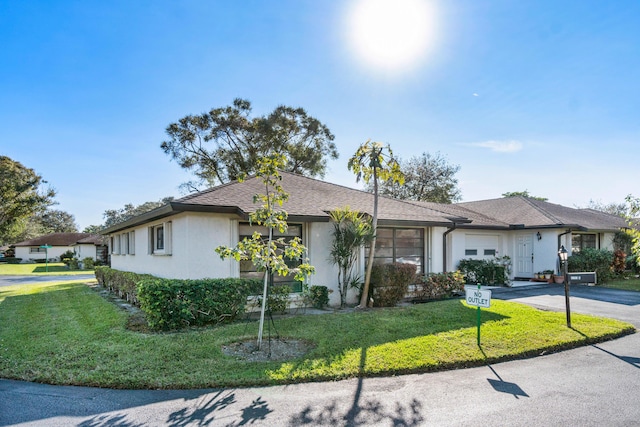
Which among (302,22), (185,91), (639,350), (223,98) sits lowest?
(639,350)

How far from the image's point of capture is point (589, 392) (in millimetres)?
4789

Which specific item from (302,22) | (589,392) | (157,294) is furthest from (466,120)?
(157,294)

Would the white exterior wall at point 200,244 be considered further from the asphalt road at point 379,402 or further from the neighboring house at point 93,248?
the neighboring house at point 93,248

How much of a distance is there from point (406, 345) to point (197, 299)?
442 cm

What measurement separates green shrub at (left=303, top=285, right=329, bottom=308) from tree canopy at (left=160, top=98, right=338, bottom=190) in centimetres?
2301

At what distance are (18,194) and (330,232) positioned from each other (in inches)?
1697

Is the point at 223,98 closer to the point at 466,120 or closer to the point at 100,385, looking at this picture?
the point at 466,120

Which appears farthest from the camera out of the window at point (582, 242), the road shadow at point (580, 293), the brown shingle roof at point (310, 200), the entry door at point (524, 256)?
the window at point (582, 242)

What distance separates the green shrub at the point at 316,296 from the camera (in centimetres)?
1030

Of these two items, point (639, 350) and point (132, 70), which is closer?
point (639, 350)

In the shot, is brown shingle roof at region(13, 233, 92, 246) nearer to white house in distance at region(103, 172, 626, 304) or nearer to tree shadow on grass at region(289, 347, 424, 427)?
white house in distance at region(103, 172, 626, 304)

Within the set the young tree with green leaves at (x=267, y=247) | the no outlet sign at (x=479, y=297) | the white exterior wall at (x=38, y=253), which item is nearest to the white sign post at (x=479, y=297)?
the no outlet sign at (x=479, y=297)

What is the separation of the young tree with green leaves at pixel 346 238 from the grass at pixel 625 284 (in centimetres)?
1230

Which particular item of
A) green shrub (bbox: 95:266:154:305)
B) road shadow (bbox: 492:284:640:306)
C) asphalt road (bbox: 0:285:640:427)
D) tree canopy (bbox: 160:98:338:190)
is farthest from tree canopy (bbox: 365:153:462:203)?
asphalt road (bbox: 0:285:640:427)
